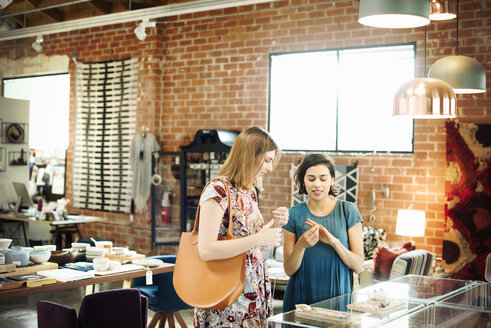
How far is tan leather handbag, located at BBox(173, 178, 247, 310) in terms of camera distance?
2570 millimetres

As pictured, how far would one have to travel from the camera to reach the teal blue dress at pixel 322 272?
10.0 feet

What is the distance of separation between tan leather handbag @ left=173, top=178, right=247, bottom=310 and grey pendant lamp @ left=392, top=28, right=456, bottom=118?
121 centimetres

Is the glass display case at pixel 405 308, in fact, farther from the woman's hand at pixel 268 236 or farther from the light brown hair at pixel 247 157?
the light brown hair at pixel 247 157

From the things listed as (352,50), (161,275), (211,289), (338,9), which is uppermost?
(338,9)

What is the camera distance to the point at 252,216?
2738mm

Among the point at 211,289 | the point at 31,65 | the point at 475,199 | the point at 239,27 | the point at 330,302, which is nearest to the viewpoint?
the point at 211,289

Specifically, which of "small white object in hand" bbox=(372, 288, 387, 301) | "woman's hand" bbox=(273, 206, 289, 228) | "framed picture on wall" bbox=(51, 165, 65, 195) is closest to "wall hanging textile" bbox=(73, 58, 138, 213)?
"framed picture on wall" bbox=(51, 165, 65, 195)

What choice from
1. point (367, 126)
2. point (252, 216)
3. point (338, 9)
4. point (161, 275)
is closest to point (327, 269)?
point (252, 216)

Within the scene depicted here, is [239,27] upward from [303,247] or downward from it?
upward

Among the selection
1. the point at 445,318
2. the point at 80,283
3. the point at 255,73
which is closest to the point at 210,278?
the point at 445,318

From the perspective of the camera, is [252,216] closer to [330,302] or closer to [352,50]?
[330,302]

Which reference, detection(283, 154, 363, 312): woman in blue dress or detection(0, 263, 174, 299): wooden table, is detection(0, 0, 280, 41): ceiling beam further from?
detection(283, 154, 363, 312): woman in blue dress

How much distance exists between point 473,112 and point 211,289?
479cm

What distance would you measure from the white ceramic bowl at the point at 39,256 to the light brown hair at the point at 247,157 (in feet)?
7.46
